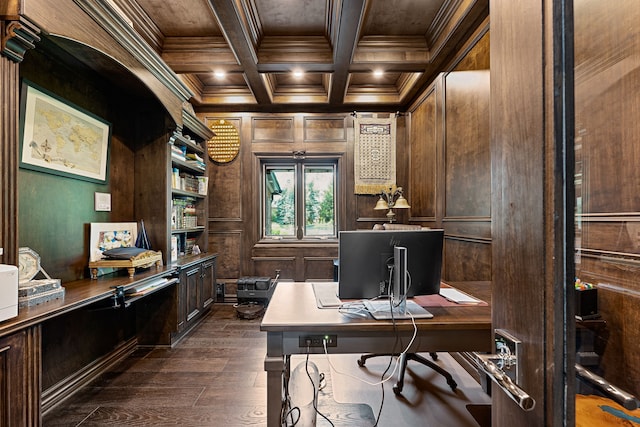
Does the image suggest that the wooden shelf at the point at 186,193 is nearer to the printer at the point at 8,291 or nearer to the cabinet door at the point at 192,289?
the cabinet door at the point at 192,289

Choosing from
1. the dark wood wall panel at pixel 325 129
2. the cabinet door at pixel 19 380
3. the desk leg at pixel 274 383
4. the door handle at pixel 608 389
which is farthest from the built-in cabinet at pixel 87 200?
the door handle at pixel 608 389

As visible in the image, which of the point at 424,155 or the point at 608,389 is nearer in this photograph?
the point at 608,389

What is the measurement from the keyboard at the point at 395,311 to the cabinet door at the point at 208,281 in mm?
2615

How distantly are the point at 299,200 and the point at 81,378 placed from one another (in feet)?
10.3

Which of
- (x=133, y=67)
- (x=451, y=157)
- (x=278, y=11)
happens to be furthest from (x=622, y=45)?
(x=133, y=67)

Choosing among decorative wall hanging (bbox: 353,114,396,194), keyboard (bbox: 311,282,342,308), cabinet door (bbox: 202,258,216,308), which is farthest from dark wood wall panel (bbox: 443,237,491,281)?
cabinet door (bbox: 202,258,216,308)

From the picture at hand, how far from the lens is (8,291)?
4.38 ft

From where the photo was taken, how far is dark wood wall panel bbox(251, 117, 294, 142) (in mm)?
4406

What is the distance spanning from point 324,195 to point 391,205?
1089 millimetres

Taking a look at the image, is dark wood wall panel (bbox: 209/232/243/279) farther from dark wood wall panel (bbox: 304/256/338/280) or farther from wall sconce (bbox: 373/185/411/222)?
wall sconce (bbox: 373/185/411/222)

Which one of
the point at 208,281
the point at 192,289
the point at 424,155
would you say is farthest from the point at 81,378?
the point at 424,155

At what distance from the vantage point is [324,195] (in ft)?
15.3

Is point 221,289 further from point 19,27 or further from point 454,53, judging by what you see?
point 454,53

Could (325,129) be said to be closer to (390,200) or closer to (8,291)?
(390,200)
